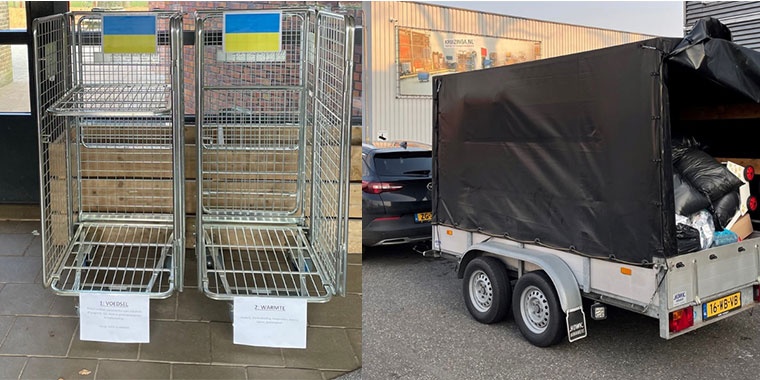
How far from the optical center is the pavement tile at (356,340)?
3404 millimetres

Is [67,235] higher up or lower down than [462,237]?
higher up

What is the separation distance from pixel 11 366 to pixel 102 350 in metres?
0.43

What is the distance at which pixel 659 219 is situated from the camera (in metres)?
3.43

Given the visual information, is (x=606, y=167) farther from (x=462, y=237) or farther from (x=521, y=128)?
(x=462, y=237)

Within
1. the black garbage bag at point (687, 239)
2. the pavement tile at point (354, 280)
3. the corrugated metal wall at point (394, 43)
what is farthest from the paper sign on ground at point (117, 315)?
the corrugated metal wall at point (394, 43)

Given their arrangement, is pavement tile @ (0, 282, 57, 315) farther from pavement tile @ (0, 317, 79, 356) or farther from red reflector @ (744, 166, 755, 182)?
red reflector @ (744, 166, 755, 182)

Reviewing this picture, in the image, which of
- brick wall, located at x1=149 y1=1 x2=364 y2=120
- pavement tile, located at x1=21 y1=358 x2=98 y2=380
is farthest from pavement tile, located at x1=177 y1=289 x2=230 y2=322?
brick wall, located at x1=149 y1=1 x2=364 y2=120

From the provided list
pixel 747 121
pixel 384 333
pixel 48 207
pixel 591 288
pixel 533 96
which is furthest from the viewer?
pixel 747 121

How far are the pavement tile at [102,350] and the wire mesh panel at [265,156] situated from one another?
1.80 feet

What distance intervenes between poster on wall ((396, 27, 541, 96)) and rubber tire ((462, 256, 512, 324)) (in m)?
8.33

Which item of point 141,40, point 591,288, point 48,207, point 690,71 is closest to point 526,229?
point 591,288

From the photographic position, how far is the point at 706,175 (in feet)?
13.6

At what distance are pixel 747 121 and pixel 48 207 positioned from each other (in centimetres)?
555

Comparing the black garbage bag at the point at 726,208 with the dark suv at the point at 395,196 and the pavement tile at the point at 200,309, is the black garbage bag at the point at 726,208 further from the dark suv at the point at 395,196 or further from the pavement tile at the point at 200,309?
the pavement tile at the point at 200,309
